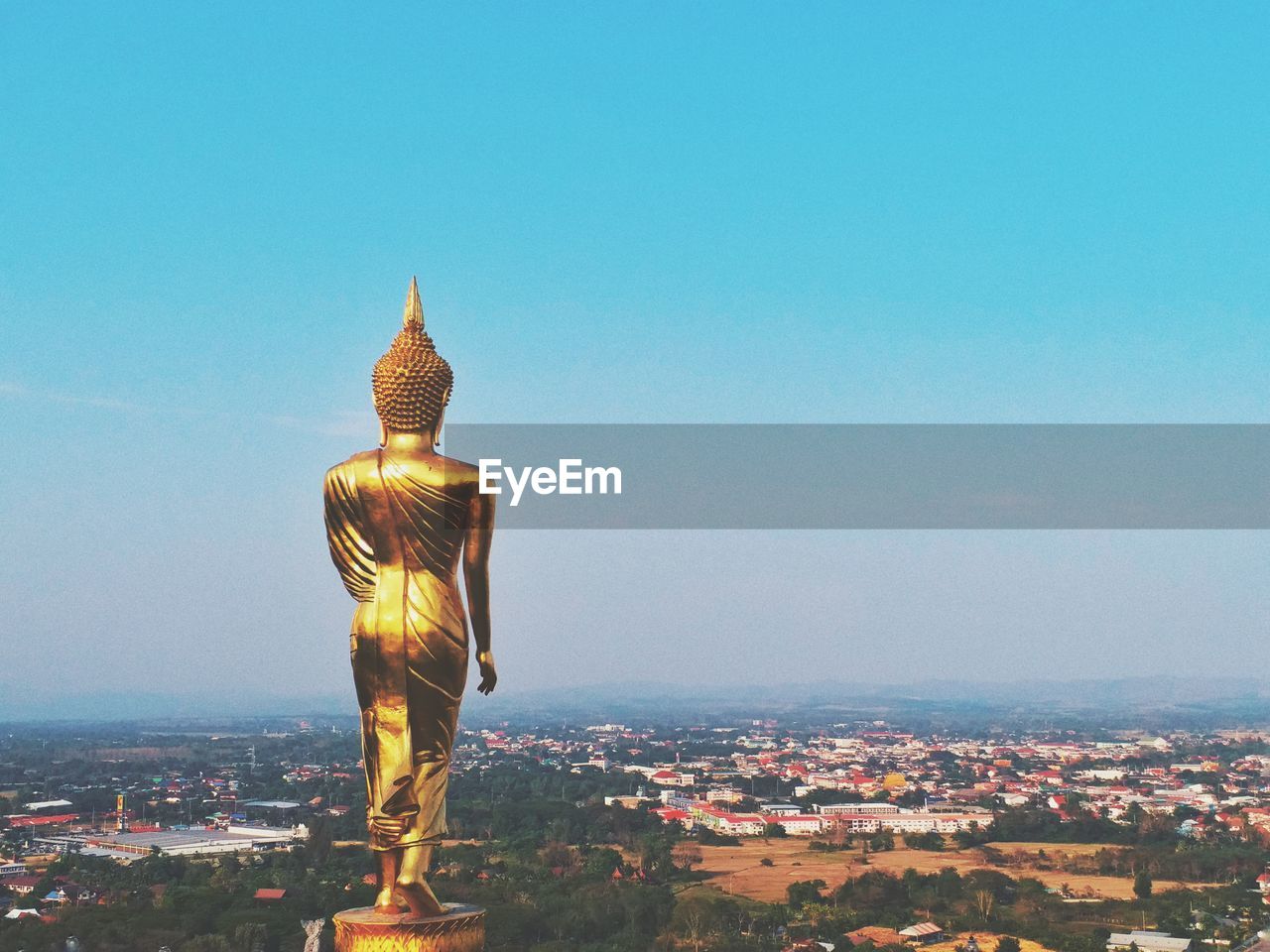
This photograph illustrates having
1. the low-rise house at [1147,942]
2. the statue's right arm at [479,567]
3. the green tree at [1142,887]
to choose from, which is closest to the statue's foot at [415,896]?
the statue's right arm at [479,567]

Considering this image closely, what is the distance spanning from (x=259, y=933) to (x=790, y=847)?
2027 cm

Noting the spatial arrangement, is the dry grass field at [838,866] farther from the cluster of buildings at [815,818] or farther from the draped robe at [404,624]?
the draped robe at [404,624]

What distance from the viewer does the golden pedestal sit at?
23.8 feet

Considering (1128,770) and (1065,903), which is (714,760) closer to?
(1128,770)

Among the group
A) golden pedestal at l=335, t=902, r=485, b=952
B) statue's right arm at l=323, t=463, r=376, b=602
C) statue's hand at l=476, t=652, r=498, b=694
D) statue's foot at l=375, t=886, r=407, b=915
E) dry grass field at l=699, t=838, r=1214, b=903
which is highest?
statue's right arm at l=323, t=463, r=376, b=602

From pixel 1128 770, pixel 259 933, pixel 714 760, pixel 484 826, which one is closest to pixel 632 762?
pixel 714 760

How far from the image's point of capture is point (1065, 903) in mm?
27219

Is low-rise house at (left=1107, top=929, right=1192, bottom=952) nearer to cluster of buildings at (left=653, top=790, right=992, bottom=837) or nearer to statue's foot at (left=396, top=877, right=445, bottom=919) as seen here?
cluster of buildings at (left=653, top=790, right=992, bottom=837)

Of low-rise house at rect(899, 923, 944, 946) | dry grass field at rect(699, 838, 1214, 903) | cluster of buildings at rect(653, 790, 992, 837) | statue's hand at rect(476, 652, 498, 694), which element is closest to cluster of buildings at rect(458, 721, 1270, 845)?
cluster of buildings at rect(653, 790, 992, 837)

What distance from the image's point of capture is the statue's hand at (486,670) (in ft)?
25.9

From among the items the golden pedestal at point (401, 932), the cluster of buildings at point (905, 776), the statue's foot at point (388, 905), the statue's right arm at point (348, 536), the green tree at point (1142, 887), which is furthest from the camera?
Result: the cluster of buildings at point (905, 776)

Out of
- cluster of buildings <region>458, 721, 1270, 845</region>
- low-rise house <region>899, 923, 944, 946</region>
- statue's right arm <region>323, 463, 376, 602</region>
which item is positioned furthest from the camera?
cluster of buildings <region>458, 721, 1270, 845</region>

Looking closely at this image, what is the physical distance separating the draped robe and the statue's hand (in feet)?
0.75

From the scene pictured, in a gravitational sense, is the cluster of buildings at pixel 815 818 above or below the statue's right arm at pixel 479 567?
below
